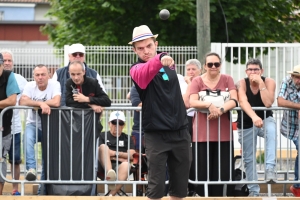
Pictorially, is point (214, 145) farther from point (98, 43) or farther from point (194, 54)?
point (98, 43)

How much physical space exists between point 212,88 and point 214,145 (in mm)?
730

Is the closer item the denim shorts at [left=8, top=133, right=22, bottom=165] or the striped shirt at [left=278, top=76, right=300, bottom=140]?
the striped shirt at [left=278, top=76, right=300, bottom=140]

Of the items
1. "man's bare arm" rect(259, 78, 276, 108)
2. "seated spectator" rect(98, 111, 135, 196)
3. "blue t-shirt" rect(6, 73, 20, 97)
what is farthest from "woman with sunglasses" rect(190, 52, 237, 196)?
"blue t-shirt" rect(6, 73, 20, 97)

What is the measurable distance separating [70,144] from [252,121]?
2350mm

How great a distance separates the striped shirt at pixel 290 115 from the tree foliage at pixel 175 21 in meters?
12.1

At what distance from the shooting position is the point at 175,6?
22.7 m

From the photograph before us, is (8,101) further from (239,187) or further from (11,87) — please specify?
(239,187)

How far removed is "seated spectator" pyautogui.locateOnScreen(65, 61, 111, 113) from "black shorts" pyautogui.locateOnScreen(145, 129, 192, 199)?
227cm

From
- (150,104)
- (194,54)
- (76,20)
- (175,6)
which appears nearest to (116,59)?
(194,54)

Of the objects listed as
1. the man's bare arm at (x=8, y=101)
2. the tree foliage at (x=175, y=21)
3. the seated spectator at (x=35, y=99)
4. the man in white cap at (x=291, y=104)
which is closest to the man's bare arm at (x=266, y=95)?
the man in white cap at (x=291, y=104)

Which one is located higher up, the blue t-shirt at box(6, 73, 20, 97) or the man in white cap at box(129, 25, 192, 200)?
the blue t-shirt at box(6, 73, 20, 97)

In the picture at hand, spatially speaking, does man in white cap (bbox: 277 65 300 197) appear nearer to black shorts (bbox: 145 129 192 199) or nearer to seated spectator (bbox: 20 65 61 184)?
black shorts (bbox: 145 129 192 199)

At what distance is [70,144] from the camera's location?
419 inches

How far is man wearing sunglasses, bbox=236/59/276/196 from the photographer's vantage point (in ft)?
35.1
